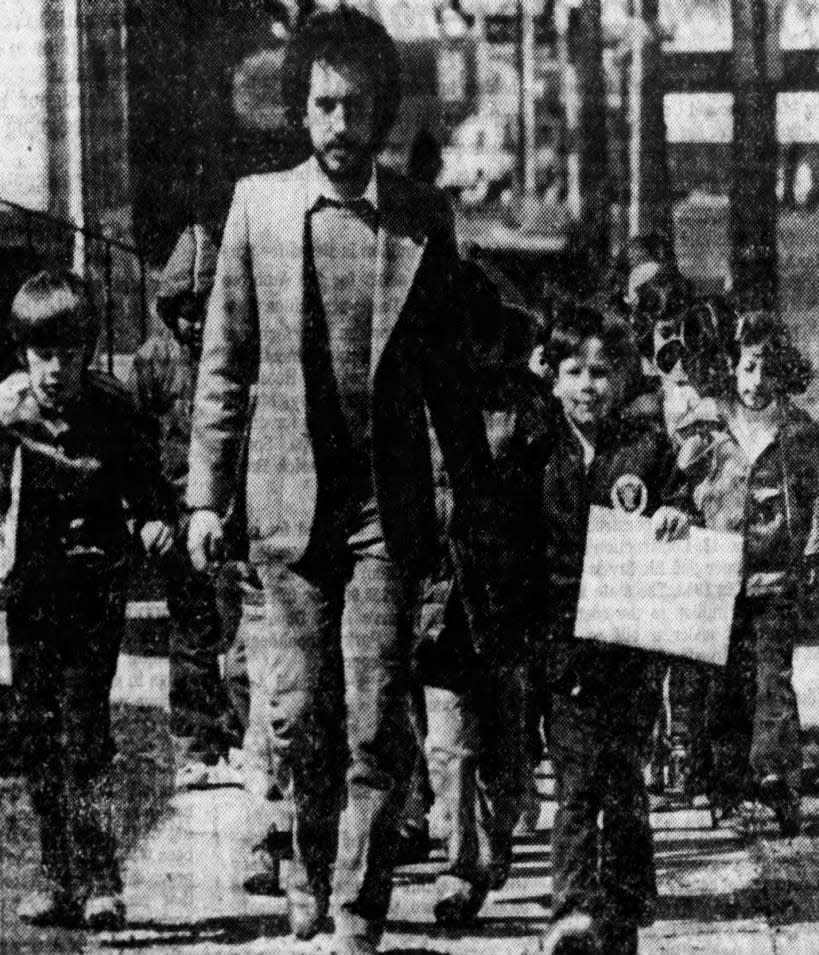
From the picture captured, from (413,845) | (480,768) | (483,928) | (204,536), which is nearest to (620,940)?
(483,928)

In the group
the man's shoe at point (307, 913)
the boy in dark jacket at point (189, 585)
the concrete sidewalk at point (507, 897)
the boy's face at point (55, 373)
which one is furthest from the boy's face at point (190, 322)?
the man's shoe at point (307, 913)

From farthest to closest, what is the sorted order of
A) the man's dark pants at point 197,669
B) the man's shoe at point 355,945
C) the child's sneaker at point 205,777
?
the man's dark pants at point 197,669 < the child's sneaker at point 205,777 < the man's shoe at point 355,945

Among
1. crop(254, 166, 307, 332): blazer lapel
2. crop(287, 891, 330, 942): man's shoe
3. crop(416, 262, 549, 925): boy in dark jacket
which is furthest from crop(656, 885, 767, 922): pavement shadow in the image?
crop(254, 166, 307, 332): blazer lapel

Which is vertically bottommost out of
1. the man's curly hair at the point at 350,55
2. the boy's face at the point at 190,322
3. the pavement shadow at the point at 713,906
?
the pavement shadow at the point at 713,906

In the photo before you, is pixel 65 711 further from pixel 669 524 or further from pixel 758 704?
pixel 758 704

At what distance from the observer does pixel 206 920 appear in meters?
4.41

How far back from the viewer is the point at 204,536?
13.5 feet

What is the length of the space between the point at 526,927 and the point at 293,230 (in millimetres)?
1561

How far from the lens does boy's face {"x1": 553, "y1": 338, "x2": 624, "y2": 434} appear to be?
440 centimetres

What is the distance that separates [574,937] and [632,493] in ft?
2.97

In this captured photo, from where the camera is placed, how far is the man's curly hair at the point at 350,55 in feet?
13.4

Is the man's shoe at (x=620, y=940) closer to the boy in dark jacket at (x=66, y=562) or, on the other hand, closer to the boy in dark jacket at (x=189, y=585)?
the boy in dark jacket at (x=66, y=562)

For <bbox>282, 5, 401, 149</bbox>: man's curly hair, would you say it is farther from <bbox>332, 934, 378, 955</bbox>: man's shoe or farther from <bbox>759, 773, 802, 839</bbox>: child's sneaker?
<bbox>759, 773, 802, 839</bbox>: child's sneaker

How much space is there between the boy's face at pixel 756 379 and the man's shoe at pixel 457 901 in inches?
66.2
